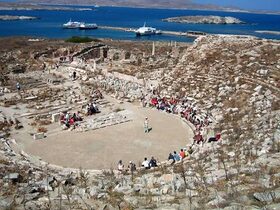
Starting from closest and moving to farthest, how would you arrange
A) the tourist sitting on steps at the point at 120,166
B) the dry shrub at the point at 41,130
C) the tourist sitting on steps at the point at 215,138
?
1. the tourist sitting on steps at the point at 120,166
2. the tourist sitting on steps at the point at 215,138
3. the dry shrub at the point at 41,130

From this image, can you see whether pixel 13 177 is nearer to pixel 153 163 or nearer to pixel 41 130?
pixel 153 163

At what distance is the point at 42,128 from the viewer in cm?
2789

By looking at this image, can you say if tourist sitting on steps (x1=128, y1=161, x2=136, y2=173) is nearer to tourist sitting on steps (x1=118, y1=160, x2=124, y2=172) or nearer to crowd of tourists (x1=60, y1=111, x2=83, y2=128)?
tourist sitting on steps (x1=118, y1=160, x2=124, y2=172)

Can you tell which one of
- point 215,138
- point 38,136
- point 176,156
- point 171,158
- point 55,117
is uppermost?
point 215,138

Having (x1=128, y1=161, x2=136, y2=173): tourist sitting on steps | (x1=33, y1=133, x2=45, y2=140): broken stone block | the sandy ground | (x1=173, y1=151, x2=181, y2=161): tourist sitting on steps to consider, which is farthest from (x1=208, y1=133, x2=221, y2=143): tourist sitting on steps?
(x1=33, y1=133, x2=45, y2=140): broken stone block

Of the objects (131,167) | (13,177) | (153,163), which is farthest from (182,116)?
(13,177)

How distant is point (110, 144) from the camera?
25234 millimetres

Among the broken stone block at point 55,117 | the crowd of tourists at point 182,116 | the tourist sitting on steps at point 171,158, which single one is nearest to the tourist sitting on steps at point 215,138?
the crowd of tourists at point 182,116

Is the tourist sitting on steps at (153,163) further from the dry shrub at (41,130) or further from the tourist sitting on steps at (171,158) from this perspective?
the dry shrub at (41,130)

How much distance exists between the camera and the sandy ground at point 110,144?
75.4 ft

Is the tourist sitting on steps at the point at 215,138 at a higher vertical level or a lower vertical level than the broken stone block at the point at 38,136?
higher

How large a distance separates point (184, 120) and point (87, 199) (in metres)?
16.1

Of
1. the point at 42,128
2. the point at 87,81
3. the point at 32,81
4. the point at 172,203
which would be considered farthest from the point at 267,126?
the point at 32,81

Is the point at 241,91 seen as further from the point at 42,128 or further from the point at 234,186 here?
the point at 234,186
